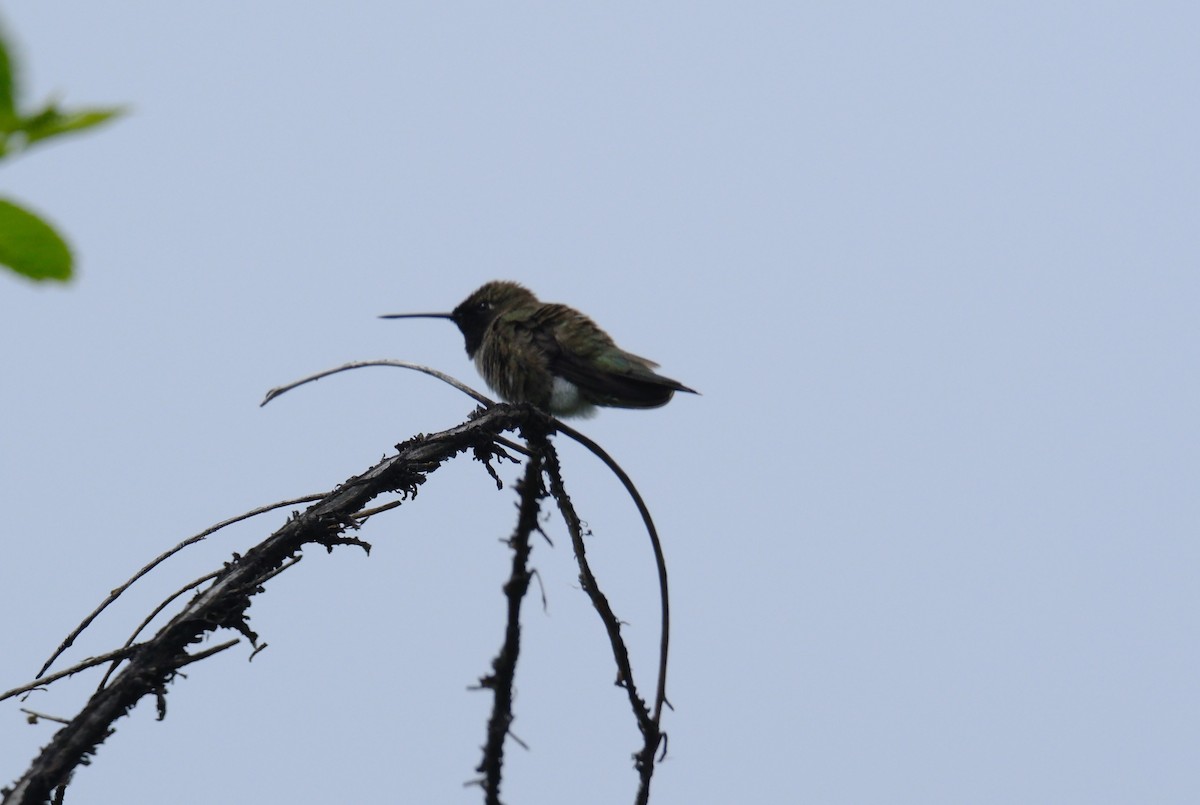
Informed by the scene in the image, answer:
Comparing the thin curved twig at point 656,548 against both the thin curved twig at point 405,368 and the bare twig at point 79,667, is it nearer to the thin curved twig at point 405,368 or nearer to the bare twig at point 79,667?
the thin curved twig at point 405,368

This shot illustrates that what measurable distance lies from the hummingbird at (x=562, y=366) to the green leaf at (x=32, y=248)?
16.6 ft

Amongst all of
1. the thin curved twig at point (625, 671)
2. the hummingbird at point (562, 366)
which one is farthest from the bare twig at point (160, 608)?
the hummingbird at point (562, 366)

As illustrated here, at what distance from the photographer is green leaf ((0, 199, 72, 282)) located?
2.13 feet

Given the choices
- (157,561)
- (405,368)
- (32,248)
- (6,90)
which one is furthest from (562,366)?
(6,90)

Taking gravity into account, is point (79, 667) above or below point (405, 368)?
below

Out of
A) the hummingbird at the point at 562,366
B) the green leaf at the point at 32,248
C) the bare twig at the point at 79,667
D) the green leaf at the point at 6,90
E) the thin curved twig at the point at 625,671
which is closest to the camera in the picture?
the green leaf at the point at 6,90

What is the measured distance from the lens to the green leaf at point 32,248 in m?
0.65

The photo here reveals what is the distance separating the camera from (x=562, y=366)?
619 centimetres

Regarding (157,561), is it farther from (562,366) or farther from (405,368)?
(562,366)

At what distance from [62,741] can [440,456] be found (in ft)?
4.52

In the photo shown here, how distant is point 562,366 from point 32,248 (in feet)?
18.1

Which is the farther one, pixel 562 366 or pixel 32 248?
pixel 562 366

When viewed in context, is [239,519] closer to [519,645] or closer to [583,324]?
[519,645]

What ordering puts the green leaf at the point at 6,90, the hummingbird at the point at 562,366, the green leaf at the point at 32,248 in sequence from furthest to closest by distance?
the hummingbird at the point at 562,366
the green leaf at the point at 32,248
the green leaf at the point at 6,90
